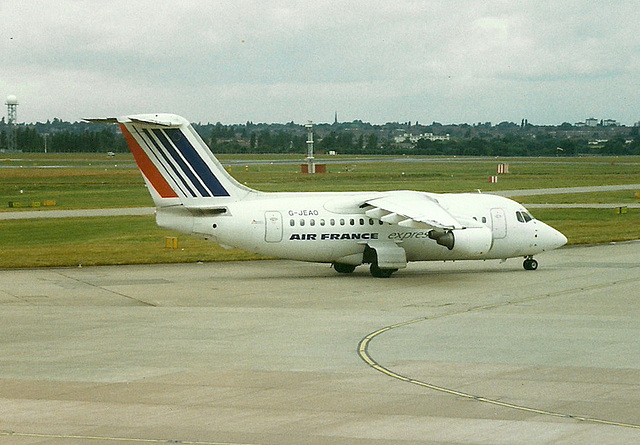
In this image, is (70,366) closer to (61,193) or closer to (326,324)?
(326,324)

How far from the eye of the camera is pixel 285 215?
3784 centimetres

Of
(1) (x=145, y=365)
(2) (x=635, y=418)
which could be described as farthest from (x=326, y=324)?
(2) (x=635, y=418)

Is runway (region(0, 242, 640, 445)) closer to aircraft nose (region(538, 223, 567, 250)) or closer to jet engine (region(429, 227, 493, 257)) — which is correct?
jet engine (region(429, 227, 493, 257))

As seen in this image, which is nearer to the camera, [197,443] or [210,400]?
[197,443]

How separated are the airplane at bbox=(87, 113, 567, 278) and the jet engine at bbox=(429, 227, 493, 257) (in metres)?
0.04

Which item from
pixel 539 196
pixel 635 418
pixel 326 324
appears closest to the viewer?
pixel 635 418

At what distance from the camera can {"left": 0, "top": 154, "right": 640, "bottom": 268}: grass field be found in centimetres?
4694

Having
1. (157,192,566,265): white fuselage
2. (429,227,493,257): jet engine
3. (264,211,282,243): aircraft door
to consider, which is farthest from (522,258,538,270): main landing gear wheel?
(264,211,282,243): aircraft door

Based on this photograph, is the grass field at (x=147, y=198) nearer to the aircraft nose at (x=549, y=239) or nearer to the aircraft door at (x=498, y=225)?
the aircraft nose at (x=549, y=239)

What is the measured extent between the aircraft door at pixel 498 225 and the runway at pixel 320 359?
2.05 m

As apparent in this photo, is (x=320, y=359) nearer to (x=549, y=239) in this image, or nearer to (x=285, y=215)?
(x=285, y=215)

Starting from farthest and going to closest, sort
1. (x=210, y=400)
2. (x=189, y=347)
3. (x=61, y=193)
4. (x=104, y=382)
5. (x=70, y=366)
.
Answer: (x=61, y=193)
(x=189, y=347)
(x=70, y=366)
(x=104, y=382)
(x=210, y=400)

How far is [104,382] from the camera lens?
67.9 ft

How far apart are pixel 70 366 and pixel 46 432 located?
19.1 feet
